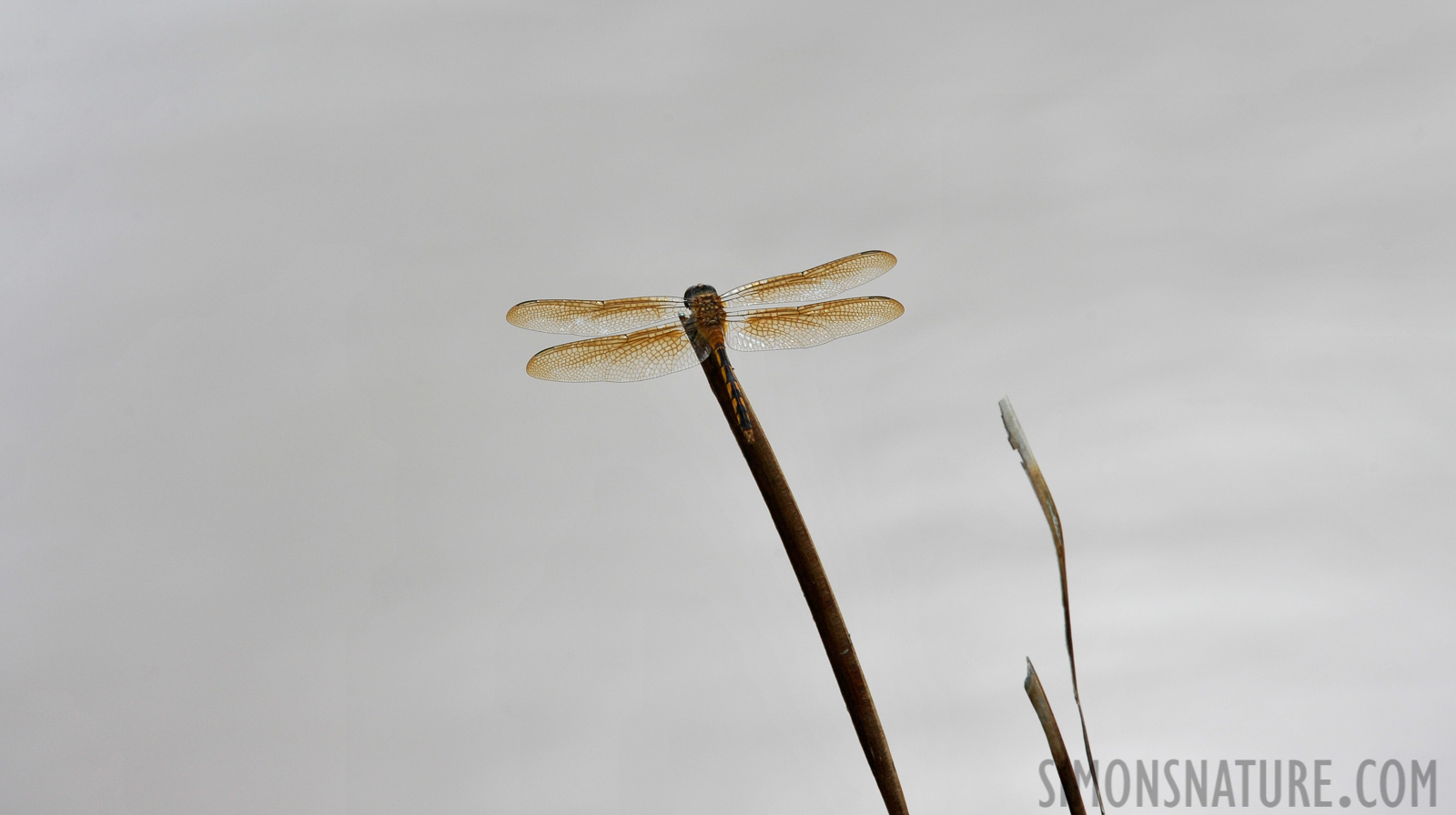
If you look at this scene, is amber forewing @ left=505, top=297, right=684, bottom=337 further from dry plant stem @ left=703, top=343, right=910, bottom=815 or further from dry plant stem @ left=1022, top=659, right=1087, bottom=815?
dry plant stem @ left=1022, top=659, right=1087, bottom=815

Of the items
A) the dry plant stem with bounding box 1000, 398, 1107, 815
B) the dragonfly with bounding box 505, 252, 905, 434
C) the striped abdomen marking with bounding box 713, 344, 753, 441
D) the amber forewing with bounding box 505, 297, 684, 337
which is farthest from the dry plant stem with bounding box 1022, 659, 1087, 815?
the amber forewing with bounding box 505, 297, 684, 337

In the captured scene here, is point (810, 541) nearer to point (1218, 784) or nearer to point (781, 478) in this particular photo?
point (781, 478)

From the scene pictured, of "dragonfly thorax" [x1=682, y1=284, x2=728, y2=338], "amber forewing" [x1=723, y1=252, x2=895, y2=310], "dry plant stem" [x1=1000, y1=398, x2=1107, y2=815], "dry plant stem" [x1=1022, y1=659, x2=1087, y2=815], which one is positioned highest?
"amber forewing" [x1=723, y1=252, x2=895, y2=310]

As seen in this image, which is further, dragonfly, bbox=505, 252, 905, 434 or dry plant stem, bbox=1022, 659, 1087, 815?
dragonfly, bbox=505, 252, 905, 434

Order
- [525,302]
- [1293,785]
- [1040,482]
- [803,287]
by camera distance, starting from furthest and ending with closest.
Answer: [1293,785] → [803,287] → [525,302] → [1040,482]

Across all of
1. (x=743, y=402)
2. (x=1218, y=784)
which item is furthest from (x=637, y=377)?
(x=1218, y=784)

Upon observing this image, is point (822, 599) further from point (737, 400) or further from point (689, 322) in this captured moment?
point (689, 322)
